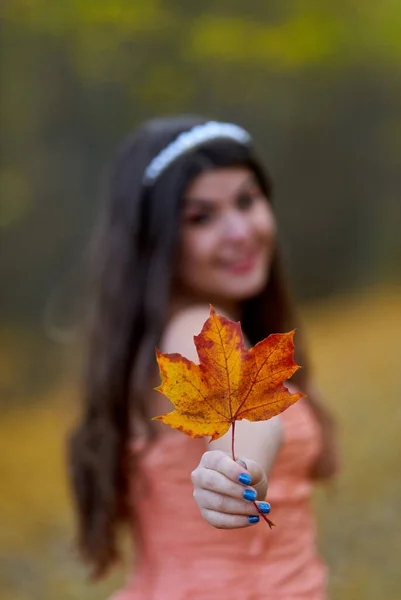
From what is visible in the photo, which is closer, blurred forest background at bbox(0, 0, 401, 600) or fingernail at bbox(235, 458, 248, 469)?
fingernail at bbox(235, 458, 248, 469)

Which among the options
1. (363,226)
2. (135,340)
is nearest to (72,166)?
(363,226)

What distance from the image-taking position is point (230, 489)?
0.38 meters

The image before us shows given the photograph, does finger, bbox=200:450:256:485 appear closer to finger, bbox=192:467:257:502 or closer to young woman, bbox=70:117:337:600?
finger, bbox=192:467:257:502

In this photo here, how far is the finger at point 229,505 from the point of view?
15.0 inches

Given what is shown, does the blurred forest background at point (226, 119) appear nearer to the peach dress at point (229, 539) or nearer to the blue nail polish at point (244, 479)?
the peach dress at point (229, 539)

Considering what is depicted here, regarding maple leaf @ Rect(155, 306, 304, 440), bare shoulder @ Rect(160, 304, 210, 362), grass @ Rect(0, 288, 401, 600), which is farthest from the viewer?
grass @ Rect(0, 288, 401, 600)

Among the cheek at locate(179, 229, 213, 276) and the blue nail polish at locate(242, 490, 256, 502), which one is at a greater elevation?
the cheek at locate(179, 229, 213, 276)

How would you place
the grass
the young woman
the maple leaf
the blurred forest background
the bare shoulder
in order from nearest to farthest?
the maple leaf, the bare shoulder, the young woman, the grass, the blurred forest background

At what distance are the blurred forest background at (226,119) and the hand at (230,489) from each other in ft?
8.12

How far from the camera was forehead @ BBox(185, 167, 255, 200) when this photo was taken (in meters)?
0.92

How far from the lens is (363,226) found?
387cm

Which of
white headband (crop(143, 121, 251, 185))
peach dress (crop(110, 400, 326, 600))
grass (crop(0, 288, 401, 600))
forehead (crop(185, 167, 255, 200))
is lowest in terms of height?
grass (crop(0, 288, 401, 600))

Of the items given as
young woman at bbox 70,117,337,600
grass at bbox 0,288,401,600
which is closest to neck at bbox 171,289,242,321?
young woman at bbox 70,117,337,600

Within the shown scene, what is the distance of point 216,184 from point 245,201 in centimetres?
6
